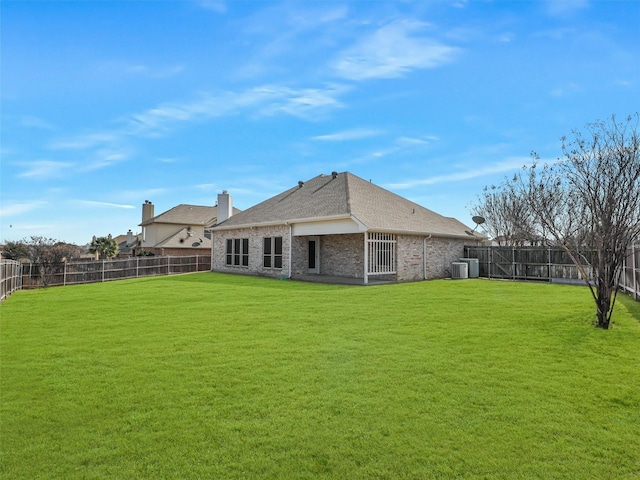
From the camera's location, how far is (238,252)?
76.7ft

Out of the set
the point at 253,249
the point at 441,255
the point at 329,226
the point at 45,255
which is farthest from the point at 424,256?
the point at 45,255

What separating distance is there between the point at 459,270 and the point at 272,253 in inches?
389

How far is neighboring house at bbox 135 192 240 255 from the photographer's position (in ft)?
116

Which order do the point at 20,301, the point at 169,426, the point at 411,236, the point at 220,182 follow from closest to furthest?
the point at 169,426, the point at 20,301, the point at 411,236, the point at 220,182

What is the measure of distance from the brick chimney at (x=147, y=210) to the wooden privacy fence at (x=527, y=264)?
101 feet

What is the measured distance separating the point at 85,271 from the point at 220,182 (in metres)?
12.3

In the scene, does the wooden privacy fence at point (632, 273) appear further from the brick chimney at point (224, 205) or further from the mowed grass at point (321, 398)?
the brick chimney at point (224, 205)

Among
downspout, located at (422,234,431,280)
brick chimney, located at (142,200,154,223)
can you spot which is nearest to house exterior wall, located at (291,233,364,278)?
downspout, located at (422,234,431,280)

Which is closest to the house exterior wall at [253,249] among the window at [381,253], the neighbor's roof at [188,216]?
the window at [381,253]

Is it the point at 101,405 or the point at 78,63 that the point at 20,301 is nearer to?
the point at 78,63

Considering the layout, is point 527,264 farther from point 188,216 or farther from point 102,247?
point 102,247

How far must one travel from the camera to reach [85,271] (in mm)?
19719

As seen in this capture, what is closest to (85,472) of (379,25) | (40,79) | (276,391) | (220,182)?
(276,391)

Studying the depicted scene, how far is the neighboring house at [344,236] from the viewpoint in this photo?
1742 cm
